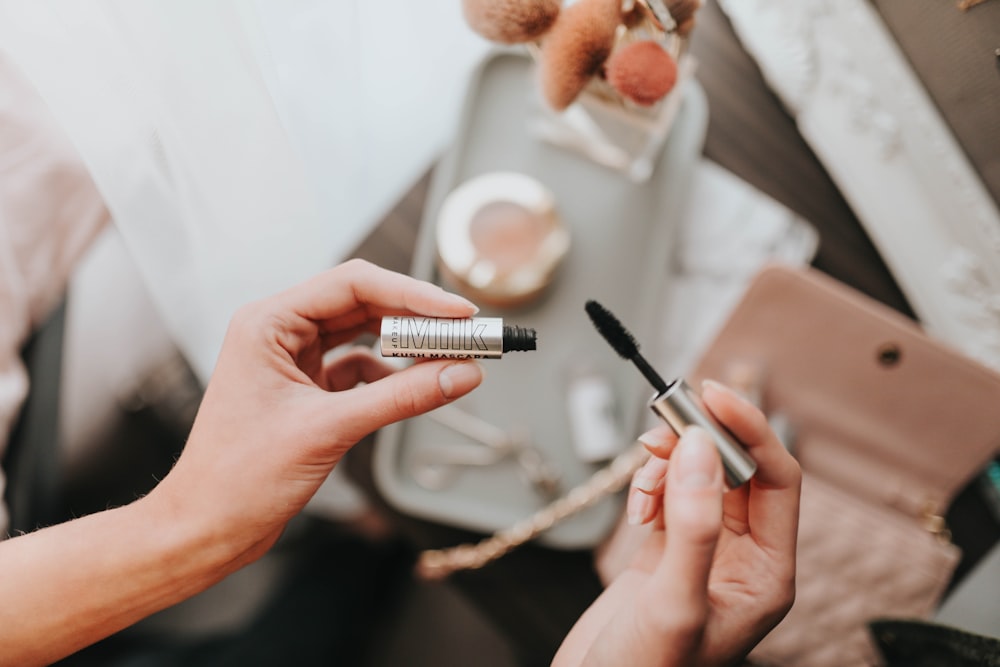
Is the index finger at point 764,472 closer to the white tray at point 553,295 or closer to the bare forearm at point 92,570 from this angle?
the white tray at point 553,295

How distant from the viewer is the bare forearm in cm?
44

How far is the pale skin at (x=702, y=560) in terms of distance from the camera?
0.36 metres

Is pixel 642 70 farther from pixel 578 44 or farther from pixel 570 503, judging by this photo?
pixel 570 503

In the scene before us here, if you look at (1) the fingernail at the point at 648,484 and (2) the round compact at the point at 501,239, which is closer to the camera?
(1) the fingernail at the point at 648,484

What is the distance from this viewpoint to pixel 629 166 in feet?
2.29

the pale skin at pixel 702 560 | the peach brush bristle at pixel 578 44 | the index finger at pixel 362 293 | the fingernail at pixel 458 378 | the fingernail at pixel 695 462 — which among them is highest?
the peach brush bristle at pixel 578 44

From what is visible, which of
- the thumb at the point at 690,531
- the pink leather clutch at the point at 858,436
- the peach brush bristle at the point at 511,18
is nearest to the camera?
the thumb at the point at 690,531

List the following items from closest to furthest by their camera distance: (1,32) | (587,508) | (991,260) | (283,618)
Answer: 1. (1,32)
2. (991,260)
3. (587,508)
4. (283,618)

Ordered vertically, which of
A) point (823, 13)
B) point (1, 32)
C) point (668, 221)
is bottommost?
point (668, 221)

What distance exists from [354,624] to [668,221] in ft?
2.11

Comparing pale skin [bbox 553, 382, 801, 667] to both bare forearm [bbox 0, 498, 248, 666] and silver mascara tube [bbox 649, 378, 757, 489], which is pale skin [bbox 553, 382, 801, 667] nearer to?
silver mascara tube [bbox 649, 378, 757, 489]

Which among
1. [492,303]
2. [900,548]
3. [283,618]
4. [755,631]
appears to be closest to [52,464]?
[283,618]

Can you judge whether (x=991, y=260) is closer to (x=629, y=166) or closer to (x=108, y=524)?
(x=629, y=166)

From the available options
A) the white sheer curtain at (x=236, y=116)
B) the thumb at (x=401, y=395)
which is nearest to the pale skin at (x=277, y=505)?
the thumb at (x=401, y=395)
